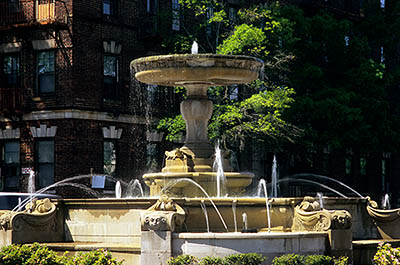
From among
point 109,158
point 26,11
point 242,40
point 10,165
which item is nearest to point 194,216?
point 242,40

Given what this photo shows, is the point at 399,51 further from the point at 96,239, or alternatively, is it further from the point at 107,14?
the point at 96,239

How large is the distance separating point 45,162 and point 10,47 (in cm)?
492

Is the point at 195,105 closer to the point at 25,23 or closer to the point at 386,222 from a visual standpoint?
the point at 386,222

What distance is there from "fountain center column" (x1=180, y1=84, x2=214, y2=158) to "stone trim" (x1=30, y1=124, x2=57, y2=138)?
13.5 m

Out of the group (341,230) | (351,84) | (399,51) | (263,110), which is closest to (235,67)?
(341,230)

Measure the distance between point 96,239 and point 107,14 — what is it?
1839cm

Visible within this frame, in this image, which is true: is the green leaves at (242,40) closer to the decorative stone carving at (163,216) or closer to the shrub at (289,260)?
the decorative stone carving at (163,216)

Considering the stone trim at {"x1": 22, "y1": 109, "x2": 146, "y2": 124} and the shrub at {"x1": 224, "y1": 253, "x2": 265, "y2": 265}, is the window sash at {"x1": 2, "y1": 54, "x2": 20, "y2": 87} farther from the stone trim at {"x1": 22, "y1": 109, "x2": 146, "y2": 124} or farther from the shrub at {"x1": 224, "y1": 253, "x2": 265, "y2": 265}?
the shrub at {"x1": 224, "y1": 253, "x2": 265, "y2": 265}

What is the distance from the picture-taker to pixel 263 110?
107ft

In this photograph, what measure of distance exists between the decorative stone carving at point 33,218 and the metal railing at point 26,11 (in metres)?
16.0

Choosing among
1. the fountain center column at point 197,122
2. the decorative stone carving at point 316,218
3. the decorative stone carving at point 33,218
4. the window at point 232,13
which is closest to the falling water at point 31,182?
the window at point 232,13

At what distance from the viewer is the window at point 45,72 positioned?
33.3 meters

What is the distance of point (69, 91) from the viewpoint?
32.8 metres

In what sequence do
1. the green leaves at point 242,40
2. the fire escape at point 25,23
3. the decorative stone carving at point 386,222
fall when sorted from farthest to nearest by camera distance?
the fire escape at point 25,23 → the green leaves at point 242,40 → the decorative stone carving at point 386,222
